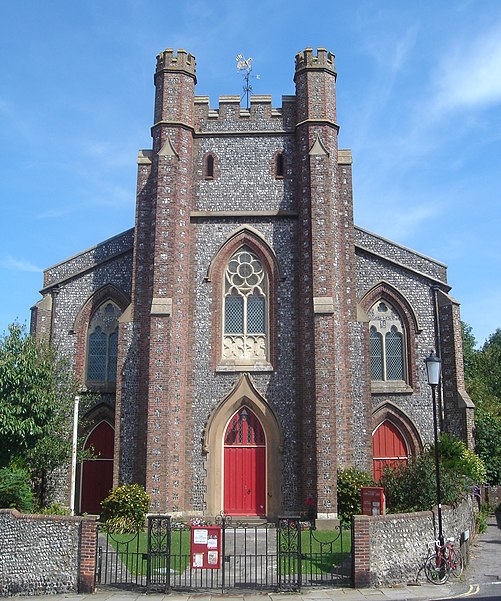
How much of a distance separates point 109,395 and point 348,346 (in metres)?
8.69

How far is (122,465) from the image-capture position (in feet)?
70.8

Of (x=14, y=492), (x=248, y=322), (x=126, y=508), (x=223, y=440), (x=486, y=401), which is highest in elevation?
(x=248, y=322)

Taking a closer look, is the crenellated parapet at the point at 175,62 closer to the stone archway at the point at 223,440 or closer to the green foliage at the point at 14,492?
the stone archway at the point at 223,440

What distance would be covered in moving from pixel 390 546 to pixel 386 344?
12143mm

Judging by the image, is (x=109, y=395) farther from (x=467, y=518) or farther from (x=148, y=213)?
(x=467, y=518)

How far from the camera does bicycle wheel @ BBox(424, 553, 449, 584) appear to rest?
14.0 m

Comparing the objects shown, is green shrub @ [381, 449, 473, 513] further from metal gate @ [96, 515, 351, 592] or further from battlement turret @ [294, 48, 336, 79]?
battlement turret @ [294, 48, 336, 79]

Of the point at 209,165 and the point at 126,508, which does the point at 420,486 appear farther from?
the point at 209,165

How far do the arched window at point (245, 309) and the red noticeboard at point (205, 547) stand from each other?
31.9ft

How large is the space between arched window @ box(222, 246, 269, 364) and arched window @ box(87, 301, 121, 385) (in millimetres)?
4537

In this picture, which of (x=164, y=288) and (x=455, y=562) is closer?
(x=455, y=562)

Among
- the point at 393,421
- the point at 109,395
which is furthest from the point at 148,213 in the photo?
the point at 393,421

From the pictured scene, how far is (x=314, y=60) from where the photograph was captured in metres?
24.5

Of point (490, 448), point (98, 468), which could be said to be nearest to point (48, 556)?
point (98, 468)
